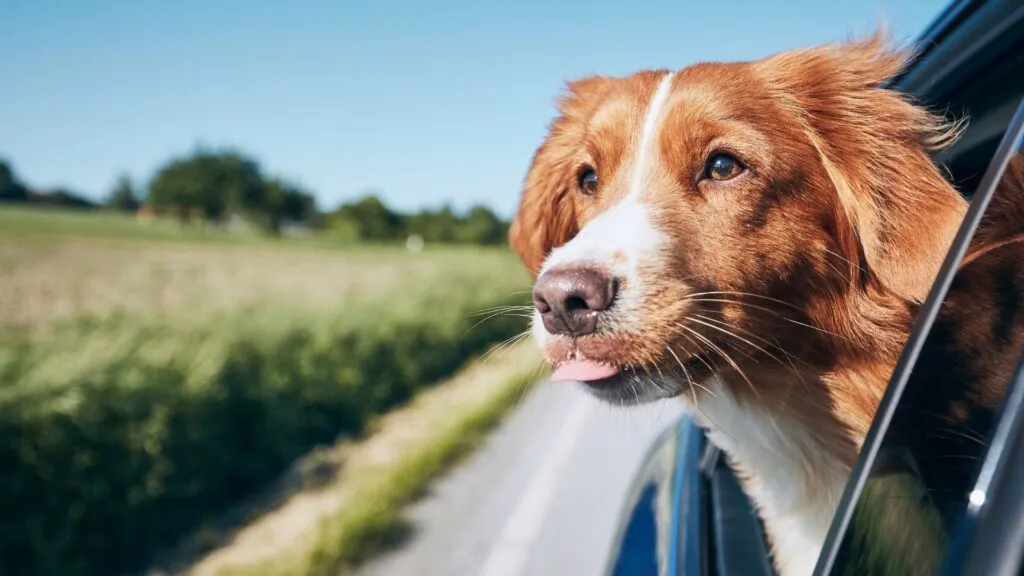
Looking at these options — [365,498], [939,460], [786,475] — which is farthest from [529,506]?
[939,460]

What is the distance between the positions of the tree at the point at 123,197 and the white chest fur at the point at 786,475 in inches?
4845

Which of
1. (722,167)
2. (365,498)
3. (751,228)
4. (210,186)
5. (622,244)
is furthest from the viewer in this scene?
(210,186)

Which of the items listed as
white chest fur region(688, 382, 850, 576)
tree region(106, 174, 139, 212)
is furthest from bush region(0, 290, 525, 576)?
tree region(106, 174, 139, 212)

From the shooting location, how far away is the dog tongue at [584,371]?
1866 mm

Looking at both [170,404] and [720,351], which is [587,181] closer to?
[720,351]

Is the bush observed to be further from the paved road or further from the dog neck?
the dog neck

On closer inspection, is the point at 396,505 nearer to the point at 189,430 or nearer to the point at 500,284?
the point at 189,430

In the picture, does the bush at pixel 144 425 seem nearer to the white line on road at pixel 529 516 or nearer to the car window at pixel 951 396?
the white line on road at pixel 529 516

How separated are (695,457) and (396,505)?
454 centimetres

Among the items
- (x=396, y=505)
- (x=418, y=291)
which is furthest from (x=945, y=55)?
(x=418, y=291)

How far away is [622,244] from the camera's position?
6.10ft

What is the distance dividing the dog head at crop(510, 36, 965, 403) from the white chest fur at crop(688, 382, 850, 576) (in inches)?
6.7

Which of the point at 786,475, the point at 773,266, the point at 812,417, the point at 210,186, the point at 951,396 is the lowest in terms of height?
the point at 786,475

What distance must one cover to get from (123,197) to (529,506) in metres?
122
